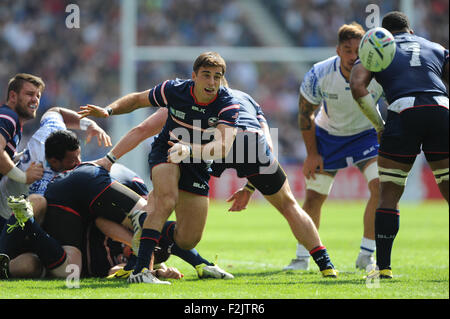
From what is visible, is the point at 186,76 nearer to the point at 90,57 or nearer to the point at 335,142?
the point at 90,57

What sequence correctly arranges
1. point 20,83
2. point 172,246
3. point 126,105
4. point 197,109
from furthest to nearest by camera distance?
point 20,83 < point 172,246 < point 126,105 < point 197,109

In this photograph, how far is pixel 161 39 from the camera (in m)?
20.9

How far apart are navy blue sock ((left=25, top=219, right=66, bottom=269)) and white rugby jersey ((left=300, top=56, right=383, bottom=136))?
10.4 feet

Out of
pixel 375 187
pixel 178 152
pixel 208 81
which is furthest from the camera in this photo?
pixel 375 187

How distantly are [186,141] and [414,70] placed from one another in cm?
197

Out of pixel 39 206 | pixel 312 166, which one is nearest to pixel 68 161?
pixel 39 206

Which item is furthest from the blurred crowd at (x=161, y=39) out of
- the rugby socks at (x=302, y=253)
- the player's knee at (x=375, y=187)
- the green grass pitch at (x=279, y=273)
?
the rugby socks at (x=302, y=253)

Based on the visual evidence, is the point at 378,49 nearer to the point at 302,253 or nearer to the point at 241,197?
the point at 241,197

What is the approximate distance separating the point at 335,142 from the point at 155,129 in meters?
2.22

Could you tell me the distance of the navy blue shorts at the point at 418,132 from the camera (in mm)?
5469

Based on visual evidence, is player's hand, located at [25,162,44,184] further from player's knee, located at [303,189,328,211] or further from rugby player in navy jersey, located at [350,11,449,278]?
rugby player in navy jersey, located at [350,11,449,278]

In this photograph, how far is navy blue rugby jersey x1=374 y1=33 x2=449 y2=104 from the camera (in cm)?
560

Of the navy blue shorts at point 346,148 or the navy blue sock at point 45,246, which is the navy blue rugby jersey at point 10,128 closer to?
the navy blue sock at point 45,246

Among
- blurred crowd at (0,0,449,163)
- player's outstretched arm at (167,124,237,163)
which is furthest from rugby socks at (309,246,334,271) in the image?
blurred crowd at (0,0,449,163)
